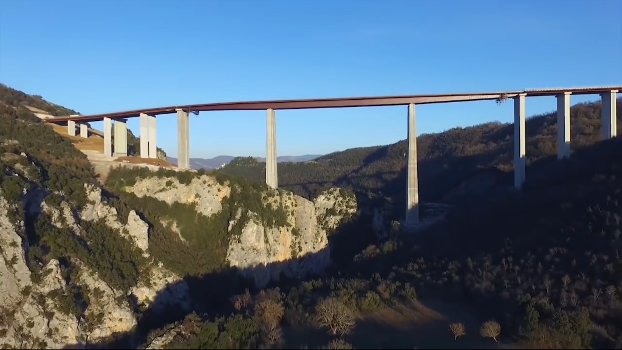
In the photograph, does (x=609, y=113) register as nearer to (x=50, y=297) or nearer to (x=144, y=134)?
(x=50, y=297)

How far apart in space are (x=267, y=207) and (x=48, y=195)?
51.2 ft

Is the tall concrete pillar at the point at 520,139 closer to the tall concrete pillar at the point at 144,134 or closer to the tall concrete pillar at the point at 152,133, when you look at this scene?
the tall concrete pillar at the point at 152,133

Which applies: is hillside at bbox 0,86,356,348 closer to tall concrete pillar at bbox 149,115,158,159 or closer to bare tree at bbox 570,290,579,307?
tall concrete pillar at bbox 149,115,158,159

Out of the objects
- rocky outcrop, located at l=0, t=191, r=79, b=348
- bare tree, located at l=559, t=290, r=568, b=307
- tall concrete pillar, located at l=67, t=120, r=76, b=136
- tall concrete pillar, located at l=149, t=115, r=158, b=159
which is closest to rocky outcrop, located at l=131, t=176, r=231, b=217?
tall concrete pillar, located at l=149, t=115, r=158, b=159

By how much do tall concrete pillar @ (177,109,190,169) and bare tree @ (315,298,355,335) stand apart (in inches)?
1073

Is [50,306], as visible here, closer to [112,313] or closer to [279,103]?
[112,313]

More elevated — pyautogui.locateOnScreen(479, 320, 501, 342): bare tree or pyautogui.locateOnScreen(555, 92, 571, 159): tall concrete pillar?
pyautogui.locateOnScreen(555, 92, 571, 159): tall concrete pillar

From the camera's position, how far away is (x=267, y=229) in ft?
111

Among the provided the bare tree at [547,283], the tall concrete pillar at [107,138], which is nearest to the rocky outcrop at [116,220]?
the tall concrete pillar at [107,138]

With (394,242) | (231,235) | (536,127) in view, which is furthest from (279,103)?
(536,127)

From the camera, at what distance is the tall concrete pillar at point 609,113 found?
35.0 meters

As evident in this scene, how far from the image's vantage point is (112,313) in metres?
22.1

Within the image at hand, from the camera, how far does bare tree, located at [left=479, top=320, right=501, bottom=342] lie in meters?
14.8

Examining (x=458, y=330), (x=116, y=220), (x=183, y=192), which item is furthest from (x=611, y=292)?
(x=183, y=192)
